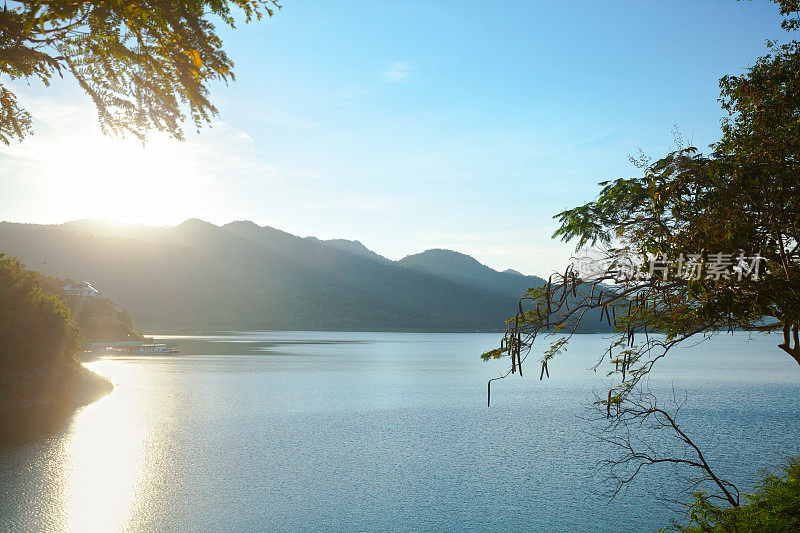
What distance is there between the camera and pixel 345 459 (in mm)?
21156

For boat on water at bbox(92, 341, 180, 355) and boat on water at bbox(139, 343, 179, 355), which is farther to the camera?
boat on water at bbox(139, 343, 179, 355)

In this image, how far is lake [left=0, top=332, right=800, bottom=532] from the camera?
565 inches

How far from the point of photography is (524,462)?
2088 centimetres

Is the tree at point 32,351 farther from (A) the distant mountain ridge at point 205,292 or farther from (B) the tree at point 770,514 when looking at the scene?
(A) the distant mountain ridge at point 205,292

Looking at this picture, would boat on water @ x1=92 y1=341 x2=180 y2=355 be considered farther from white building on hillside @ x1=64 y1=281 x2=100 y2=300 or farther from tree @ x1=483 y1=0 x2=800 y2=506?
tree @ x1=483 y1=0 x2=800 y2=506

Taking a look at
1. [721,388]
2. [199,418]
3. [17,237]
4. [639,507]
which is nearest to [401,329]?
[17,237]

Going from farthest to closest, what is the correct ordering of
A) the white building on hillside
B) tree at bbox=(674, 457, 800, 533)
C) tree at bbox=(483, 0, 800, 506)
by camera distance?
the white building on hillside
tree at bbox=(674, 457, 800, 533)
tree at bbox=(483, 0, 800, 506)

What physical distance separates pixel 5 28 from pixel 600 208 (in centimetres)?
706

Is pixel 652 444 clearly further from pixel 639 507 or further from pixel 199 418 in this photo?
pixel 199 418

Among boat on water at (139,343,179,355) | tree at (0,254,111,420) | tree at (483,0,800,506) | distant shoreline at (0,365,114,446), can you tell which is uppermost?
tree at (483,0,800,506)

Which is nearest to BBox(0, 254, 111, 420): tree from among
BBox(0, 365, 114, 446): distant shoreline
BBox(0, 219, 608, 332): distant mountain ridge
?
BBox(0, 365, 114, 446): distant shoreline

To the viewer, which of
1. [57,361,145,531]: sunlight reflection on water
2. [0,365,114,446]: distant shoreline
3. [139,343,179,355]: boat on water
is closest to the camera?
[57,361,145,531]: sunlight reflection on water

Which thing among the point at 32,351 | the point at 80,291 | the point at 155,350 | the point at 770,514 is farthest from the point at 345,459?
the point at 80,291

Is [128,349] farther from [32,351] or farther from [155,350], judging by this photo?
[32,351]
